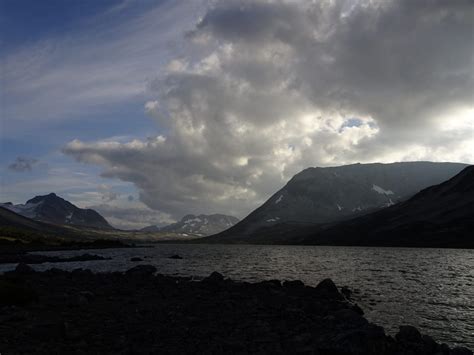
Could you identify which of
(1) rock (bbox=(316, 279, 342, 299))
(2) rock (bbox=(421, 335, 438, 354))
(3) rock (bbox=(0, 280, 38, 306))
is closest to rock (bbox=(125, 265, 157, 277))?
(1) rock (bbox=(316, 279, 342, 299))

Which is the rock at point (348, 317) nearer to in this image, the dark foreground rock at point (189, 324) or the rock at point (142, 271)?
the dark foreground rock at point (189, 324)

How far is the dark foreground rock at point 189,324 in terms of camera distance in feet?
66.9

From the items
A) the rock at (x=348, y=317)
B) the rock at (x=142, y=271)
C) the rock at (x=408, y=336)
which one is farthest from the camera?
the rock at (x=142, y=271)

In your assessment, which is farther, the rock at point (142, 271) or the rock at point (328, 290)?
the rock at point (142, 271)

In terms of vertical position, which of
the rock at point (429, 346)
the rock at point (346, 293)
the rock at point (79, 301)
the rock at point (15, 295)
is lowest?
the rock at point (346, 293)

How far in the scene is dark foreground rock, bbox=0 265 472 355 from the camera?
803 inches

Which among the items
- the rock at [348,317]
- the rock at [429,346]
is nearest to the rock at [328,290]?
the rock at [348,317]

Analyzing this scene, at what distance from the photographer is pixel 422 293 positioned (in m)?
47.6

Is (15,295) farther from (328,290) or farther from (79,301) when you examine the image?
(328,290)

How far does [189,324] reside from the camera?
86.0 ft

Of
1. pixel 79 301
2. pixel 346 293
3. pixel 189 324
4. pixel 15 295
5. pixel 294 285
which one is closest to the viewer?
pixel 189 324

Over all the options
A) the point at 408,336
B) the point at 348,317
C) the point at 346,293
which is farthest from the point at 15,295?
the point at 346,293

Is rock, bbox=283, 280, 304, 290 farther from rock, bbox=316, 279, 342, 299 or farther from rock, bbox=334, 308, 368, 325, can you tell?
rock, bbox=334, 308, 368, 325

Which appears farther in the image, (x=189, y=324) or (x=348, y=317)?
(x=348, y=317)
